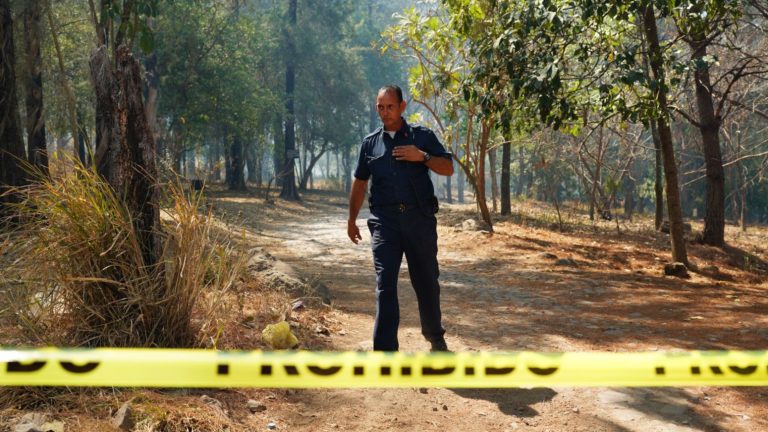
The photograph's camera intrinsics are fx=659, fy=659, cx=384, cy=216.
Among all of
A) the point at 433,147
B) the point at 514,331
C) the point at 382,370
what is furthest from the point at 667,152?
the point at 382,370

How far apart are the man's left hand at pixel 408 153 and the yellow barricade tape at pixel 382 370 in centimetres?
185

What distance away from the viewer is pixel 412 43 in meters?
14.9

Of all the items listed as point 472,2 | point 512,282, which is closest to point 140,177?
point 512,282

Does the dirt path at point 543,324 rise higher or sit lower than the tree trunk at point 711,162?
lower

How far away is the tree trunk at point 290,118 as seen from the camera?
3288 cm

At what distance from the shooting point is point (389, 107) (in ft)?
14.2

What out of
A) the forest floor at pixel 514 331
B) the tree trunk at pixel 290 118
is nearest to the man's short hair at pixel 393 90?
the forest floor at pixel 514 331

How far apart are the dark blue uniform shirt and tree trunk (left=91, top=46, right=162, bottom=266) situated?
1.40m

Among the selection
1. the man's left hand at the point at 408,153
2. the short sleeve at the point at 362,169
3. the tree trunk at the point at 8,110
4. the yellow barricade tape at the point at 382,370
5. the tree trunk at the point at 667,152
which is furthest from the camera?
the tree trunk at the point at 8,110

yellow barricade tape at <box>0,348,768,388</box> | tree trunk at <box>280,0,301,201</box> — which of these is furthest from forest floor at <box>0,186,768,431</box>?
tree trunk at <box>280,0,301,201</box>

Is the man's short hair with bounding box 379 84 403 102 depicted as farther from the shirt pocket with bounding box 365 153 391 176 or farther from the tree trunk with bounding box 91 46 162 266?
the tree trunk with bounding box 91 46 162 266

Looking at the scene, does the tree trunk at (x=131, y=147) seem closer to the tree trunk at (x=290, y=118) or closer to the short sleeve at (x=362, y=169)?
the short sleeve at (x=362, y=169)

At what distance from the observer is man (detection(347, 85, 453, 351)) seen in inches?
171

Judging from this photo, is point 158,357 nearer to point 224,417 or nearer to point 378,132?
point 224,417
